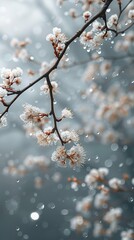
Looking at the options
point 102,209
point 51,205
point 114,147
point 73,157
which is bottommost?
point 102,209

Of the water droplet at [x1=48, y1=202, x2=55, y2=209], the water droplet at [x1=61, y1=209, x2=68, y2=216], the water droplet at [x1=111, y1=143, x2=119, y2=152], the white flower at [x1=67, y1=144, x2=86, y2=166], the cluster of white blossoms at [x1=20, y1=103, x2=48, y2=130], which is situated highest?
the cluster of white blossoms at [x1=20, y1=103, x2=48, y2=130]

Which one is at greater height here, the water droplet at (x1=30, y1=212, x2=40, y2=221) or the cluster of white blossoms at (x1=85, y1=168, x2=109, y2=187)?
the cluster of white blossoms at (x1=85, y1=168, x2=109, y2=187)

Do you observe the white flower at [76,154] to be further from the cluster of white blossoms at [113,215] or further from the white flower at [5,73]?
the cluster of white blossoms at [113,215]

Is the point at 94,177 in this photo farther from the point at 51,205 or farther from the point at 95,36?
the point at 51,205

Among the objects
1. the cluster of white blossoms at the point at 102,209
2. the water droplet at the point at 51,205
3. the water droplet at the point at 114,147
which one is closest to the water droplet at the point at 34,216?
the water droplet at the point at 51,205

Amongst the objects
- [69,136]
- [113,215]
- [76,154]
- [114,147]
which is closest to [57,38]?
[69,136]

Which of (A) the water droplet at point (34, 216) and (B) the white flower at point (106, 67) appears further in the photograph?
(A) the water droplet at point (34, 216)

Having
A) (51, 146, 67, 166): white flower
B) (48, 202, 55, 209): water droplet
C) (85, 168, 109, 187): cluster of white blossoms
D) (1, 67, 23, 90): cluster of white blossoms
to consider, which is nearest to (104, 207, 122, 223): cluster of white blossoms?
(85, 168, 109, 187): cluster of white blossoms

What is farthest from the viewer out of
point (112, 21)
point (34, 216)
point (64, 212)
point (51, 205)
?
point (34, 216)

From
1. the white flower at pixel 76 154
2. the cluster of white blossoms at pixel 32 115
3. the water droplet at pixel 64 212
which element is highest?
the cluster of white blossoms at pixel 32 115

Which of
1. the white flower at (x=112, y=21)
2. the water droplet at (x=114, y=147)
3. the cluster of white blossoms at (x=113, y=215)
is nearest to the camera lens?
the white flower at (x=112, y=21)

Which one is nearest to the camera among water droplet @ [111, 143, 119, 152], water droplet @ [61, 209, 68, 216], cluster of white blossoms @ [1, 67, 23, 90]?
cluster of white blossoms @ [1, 67, 23, 90]

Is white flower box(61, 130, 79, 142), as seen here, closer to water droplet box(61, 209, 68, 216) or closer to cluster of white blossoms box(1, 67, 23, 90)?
cluster of white blossoms box(1, 67, 23, 90)
